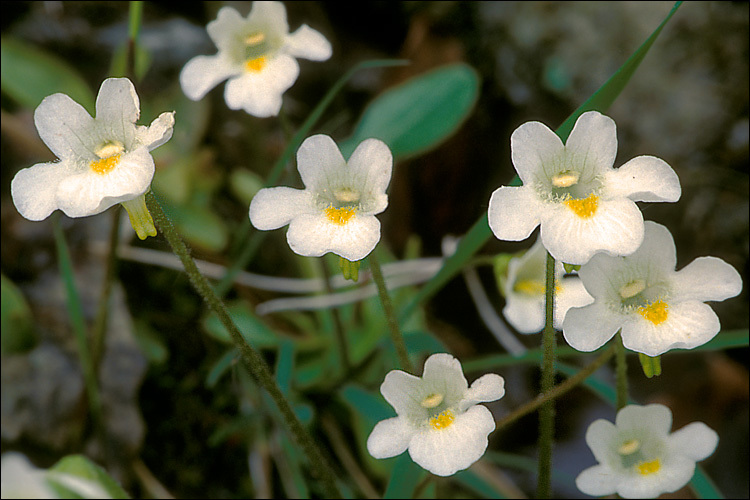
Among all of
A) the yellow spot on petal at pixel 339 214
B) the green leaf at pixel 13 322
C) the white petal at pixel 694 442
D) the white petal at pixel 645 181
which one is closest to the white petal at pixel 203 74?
the yellow spot on petal at pixel 339 214

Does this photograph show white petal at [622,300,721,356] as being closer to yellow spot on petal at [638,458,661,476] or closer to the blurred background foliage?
yellow spot on petal at [638,458,661,476]

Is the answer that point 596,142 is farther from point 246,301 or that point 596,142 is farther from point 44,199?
point 246,301

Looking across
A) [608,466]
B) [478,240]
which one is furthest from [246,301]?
[608,466]

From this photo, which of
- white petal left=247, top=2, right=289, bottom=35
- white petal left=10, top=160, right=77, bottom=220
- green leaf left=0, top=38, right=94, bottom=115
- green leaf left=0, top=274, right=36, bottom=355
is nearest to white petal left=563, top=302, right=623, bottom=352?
white petal left=10, top=160, right=77, bottom=220

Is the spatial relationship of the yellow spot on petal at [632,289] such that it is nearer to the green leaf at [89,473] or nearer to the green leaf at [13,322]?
the green leaf at [89,473]

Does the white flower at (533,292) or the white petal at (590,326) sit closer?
the white petal at (590,326)

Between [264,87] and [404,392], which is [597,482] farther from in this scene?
[264,87]
